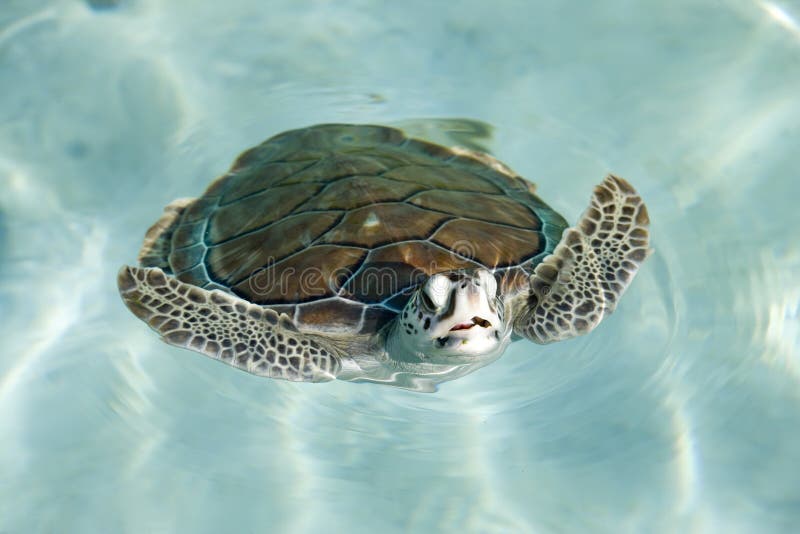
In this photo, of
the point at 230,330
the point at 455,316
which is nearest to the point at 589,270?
the point at 455,316

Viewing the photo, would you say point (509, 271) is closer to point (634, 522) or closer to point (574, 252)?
point (574, 252)

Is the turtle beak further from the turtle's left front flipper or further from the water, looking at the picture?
the water

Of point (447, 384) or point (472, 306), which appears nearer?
point (472, 306)

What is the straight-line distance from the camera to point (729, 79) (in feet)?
18.1

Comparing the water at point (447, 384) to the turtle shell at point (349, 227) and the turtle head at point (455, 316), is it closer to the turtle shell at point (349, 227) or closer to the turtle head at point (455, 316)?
the turtle shell at point (349, 227)

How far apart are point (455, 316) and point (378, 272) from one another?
23.3 inches

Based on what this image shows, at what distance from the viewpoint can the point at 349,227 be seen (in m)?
3.65

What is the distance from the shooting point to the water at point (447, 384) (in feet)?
11.3

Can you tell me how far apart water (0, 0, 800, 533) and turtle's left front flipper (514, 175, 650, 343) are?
13.9 inches

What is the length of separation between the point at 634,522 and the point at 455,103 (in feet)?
10.7

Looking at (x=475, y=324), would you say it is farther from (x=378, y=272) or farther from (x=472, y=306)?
(x=378, y=272)

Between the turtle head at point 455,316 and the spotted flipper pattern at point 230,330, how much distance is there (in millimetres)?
525

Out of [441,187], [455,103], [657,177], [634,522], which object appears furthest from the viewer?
[455,103]

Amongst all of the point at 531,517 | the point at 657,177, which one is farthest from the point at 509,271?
the point at 657,177
